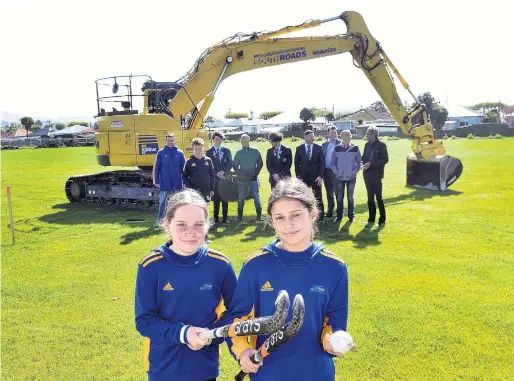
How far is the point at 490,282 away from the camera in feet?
22.0

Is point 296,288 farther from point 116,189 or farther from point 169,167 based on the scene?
point 116,189

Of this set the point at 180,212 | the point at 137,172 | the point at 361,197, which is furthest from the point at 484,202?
the point at 180,212

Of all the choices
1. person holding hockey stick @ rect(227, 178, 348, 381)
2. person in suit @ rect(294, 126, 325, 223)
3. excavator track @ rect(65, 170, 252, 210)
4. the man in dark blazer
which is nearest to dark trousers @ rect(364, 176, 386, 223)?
person in suit @ rect(294, 126, 325, 223)

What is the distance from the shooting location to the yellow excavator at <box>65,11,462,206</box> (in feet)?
42.9

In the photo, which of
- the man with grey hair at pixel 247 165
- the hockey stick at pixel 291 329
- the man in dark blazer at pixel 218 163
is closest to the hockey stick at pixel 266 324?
the hockey stick at pixel 291 329

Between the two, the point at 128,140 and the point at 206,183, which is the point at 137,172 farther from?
the point at 206,183

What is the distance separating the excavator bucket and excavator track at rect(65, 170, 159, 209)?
8640mm

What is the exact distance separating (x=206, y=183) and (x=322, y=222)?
2.94 metres

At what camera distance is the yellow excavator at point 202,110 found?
1309cm

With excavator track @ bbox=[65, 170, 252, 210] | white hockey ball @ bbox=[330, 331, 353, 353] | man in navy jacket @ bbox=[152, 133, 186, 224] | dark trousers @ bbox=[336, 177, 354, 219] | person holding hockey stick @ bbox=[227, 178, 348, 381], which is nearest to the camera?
white hockey ball @ bbox=[330, 331, 353, 353]

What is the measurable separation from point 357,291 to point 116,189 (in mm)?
9182

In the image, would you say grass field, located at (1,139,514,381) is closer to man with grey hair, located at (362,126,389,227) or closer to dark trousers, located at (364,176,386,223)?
dark trousers, located at (364,176,386,223)

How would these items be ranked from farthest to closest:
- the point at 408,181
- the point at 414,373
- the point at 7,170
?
the point at 7,170 → the point at 408,181 → the point at 414,373

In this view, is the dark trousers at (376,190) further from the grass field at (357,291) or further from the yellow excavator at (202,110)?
the yellow excavator at (202,110)
